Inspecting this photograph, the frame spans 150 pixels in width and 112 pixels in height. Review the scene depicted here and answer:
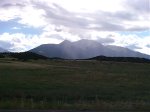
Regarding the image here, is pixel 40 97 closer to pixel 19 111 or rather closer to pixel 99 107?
pixel 99 107

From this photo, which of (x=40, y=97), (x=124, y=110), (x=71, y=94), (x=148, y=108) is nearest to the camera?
(x=124, y=110)

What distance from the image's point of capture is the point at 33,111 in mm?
19062

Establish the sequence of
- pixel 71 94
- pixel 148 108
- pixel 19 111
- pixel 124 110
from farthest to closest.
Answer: pixel 71 94
pixel 148 108
pixel 124 110
pixel 19 111

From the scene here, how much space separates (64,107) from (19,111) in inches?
134

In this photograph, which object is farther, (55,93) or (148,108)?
(55,93)

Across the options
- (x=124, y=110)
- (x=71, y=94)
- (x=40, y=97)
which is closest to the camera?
(x=124, y=110)

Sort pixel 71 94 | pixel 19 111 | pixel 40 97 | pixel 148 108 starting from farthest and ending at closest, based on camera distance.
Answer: pixel 71 94 < pixel 40 97 < pixel 148 108 < pixel 19 111

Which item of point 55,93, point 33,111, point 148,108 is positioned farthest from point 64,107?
point 55,93

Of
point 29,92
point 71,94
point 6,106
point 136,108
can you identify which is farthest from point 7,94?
point 136,108

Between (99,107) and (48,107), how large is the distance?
9.21ft

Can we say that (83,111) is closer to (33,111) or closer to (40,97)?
(33,111)

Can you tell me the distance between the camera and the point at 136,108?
2212 cm

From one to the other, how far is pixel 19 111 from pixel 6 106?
2.84 m

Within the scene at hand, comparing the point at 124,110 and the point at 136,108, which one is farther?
the point at 136,108
